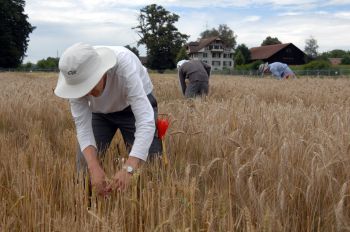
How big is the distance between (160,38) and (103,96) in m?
63.3

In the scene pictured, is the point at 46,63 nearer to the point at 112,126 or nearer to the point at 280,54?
the point at 280,54

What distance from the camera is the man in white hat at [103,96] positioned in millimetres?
2506

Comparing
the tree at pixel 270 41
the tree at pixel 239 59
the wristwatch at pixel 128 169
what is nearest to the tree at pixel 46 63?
the tree at pixel 239 59

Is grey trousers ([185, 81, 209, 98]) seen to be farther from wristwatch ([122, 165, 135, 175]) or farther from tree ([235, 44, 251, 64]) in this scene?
tree ([235, 44, 251, 64])

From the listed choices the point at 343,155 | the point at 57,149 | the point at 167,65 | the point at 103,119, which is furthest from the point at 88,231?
the point at 167,65

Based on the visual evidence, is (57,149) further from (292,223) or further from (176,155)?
(292,223)

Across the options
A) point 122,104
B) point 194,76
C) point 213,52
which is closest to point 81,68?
point 122,104

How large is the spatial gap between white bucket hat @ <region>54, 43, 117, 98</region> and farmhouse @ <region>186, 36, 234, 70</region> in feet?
262

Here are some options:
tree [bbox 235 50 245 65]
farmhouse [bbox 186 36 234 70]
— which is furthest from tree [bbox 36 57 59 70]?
tree [bbox 235 50 245 65]

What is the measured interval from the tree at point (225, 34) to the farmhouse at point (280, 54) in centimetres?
950

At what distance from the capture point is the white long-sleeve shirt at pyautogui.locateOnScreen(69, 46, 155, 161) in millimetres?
2598

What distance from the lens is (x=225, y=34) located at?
90.6 m

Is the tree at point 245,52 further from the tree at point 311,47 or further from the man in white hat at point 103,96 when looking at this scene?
the man in white hat at point 103,96

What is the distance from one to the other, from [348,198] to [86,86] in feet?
5.21
